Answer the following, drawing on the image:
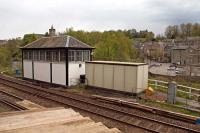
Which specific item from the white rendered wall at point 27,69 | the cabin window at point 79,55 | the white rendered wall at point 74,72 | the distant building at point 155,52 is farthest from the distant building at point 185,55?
the white rendered wall at point 74,72

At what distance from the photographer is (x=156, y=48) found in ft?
376

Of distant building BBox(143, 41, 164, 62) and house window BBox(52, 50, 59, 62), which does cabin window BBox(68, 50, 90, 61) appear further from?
distant building BBox(143, 41, 164, 62)

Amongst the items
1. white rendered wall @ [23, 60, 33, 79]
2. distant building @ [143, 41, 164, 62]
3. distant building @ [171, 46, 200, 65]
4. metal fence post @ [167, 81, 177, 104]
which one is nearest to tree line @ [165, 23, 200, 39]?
distant building @ [143, 41, 164, 62]

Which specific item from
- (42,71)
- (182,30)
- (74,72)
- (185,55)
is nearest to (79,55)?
(74,72)

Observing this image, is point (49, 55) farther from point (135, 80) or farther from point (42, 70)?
point (135, 80)

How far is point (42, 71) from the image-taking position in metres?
27.7

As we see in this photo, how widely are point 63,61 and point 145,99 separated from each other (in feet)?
32.1

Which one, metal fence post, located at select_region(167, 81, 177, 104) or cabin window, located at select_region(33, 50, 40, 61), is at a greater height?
cabin window, located at select_region(33, 50, 40, 61)

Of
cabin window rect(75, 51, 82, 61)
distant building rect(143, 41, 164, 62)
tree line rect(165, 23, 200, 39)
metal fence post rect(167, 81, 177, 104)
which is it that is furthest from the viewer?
tree line rect(165, 23, 200, 39)

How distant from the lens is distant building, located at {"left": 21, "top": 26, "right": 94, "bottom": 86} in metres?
24.7

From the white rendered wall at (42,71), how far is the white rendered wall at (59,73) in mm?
1080

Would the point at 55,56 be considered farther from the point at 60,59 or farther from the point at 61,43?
the point at 61,43

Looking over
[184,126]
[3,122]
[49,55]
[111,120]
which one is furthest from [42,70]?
[3,122]

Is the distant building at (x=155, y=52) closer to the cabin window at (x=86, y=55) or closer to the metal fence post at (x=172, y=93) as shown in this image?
the cabin window at (x=86, y=55)
